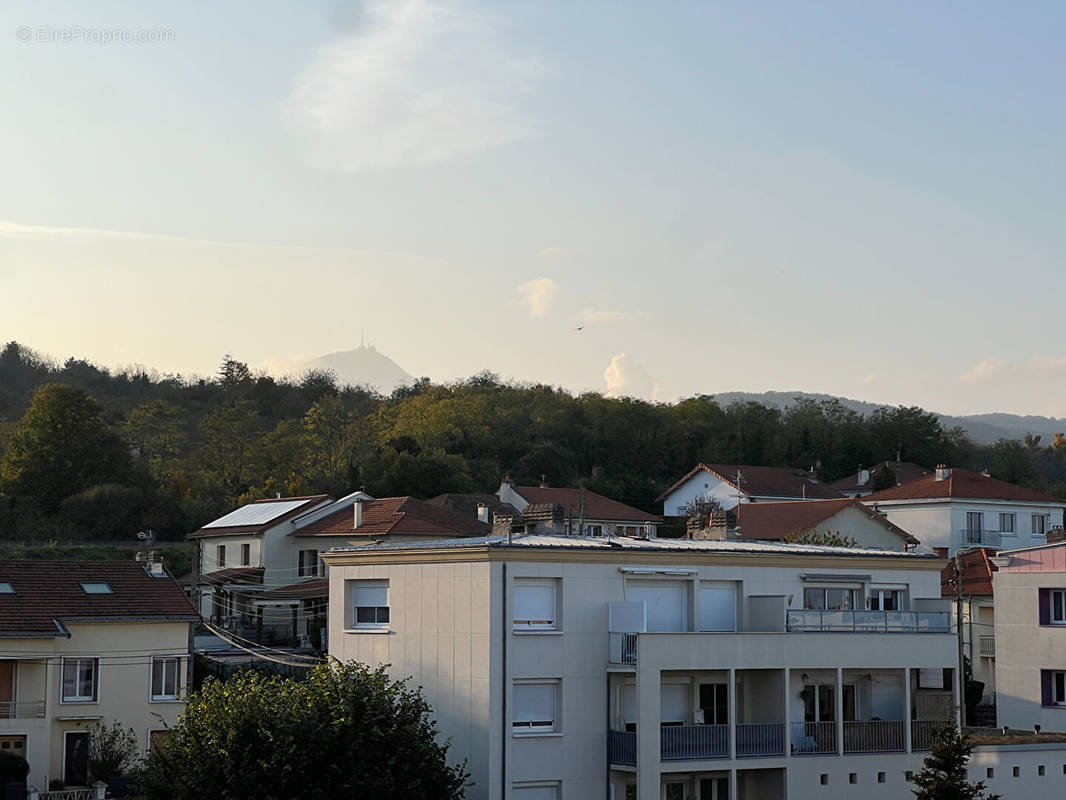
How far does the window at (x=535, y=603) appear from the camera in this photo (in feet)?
104

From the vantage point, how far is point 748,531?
68500mm

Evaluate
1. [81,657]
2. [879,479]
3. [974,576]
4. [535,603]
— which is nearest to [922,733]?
[535,603]

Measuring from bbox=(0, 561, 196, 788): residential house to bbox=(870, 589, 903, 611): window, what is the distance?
65.9 feet

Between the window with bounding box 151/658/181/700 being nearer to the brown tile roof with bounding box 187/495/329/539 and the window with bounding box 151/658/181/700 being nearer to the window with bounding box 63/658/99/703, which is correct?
the window with bounding box 63/658/99/703

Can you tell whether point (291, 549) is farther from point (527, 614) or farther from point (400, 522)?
point (527, 614)

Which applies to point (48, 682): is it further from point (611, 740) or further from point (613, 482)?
point (613, 482)

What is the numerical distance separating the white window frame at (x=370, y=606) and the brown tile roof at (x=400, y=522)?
26072 millimetres

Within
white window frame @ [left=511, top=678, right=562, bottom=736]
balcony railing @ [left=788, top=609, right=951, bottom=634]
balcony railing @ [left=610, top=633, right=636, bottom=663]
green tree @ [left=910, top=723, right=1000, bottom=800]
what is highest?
balcony railing @ [left=788, top=609, right=951, bottom=634]

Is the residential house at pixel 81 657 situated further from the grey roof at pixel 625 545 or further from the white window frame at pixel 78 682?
the grey roof at pixel 625 545

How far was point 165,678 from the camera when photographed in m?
44.0

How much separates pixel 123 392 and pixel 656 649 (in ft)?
376

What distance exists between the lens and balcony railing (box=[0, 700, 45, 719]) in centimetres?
4059

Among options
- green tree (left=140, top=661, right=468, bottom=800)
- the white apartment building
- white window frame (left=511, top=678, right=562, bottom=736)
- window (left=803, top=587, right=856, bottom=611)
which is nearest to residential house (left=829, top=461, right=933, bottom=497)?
window (left=803, top=587, right=856, bottom=611)

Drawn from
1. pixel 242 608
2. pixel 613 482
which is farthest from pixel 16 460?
pixel 613 482
